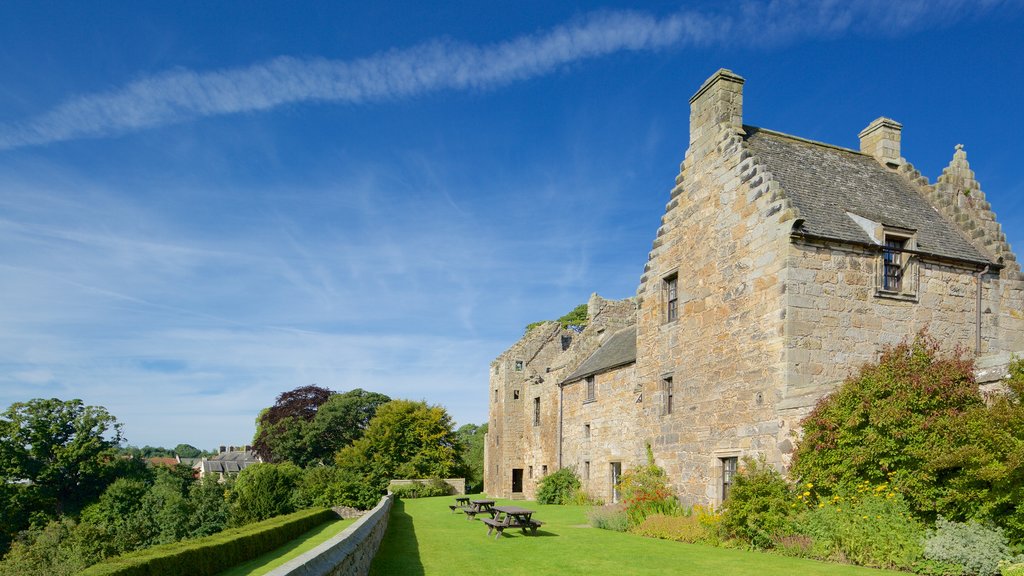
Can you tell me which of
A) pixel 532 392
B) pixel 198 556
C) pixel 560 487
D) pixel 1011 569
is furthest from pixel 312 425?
pixel 1011 569

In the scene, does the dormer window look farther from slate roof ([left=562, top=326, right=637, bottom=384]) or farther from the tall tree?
the tall tree

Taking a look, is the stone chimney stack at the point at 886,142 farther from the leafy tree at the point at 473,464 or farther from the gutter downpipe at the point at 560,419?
the leafy tree at the point at 473,464

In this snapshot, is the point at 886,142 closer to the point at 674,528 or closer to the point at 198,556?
the point at 674,528

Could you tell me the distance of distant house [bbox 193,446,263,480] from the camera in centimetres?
10527

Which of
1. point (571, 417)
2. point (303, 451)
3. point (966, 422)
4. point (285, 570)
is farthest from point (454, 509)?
point (303, 451)

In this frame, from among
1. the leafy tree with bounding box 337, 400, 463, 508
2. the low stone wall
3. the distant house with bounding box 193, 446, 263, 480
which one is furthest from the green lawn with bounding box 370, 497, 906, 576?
the distant house with bounding box 193, 446, 263, 480

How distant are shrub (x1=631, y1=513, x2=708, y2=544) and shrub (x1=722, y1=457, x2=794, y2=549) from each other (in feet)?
3.57

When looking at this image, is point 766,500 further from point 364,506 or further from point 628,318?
point 364,506

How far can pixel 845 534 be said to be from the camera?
11719mm

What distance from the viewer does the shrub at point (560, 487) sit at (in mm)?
29220

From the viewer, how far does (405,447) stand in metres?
50.5

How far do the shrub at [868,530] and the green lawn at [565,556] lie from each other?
46 cm

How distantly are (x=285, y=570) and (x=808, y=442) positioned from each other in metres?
11.0

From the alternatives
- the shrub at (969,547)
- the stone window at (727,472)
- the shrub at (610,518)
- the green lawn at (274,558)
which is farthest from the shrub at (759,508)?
the green lawn at (274,558)
